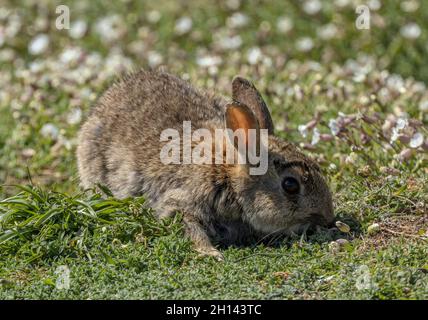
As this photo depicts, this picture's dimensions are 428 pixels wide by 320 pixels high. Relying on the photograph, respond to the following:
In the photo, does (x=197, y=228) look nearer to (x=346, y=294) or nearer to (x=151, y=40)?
(x=346, y=294)

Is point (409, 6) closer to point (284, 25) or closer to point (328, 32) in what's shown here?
point (328, 32)

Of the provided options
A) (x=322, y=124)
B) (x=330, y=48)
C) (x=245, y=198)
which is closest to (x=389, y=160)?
(x=322, y=124)

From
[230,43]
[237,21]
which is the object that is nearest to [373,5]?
[237,21]

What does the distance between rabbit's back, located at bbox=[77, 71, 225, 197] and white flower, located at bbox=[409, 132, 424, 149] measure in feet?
4.95

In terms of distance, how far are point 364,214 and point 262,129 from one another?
38.1 inches

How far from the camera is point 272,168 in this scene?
6.72 m

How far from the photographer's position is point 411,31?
11.8m

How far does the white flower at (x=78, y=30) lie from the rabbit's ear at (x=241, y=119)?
22.1ft

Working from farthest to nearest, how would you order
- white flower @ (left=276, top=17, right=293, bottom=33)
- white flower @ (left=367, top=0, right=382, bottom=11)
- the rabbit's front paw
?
white flower @ (left=276, top=17, right=293, bottom=33) → white flower @ (left=367, top=0, right=382, bottom=11) → the rabbit's front paw

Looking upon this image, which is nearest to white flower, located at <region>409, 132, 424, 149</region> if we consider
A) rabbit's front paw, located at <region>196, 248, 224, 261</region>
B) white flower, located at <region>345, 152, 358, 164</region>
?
white flower, located at <region>345, 152, 358, 164</region>

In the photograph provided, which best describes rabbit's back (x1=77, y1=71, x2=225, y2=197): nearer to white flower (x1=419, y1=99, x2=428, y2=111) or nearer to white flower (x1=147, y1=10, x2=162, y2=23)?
white flower (x1=419, y1=99, x2=428, y2=111)

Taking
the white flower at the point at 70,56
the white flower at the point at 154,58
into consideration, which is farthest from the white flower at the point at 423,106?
the white flower at the point at 70,56

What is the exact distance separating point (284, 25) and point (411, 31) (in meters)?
1.69

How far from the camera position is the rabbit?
6617 mm
